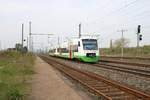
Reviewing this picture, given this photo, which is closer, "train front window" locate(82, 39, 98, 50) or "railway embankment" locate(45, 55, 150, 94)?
"railway embankment" locate(45, 55, 150, 94)

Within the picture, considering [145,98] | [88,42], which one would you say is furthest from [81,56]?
[145,98]

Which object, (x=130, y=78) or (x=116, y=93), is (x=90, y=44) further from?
(x=116, y=93)

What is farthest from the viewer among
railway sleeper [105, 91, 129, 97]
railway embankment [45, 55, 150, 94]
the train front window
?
the train front window

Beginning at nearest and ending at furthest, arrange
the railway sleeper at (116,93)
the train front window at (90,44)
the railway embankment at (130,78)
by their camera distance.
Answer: the railway sleeper at (116,93) < the railway embankment at (130,78) < the train front window at (90,44)

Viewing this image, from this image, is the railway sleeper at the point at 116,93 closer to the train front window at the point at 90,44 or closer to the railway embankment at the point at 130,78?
the railway embankment at the point at 130,78

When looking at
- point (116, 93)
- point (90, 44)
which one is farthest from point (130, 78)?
point (90, 44)

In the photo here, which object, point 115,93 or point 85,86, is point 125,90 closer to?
point 115,93

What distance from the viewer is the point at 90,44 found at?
37.9m

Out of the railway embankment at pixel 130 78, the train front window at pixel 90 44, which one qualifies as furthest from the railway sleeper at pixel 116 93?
the train front window at pixel 90 44

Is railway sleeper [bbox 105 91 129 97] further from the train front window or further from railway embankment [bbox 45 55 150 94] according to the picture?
the train front window

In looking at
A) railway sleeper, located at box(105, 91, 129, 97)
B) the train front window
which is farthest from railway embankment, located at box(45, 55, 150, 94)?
the train front window

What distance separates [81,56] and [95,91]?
24.5 m

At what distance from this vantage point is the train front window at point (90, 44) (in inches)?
1475

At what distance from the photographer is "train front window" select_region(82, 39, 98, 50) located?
3747 centimetres
